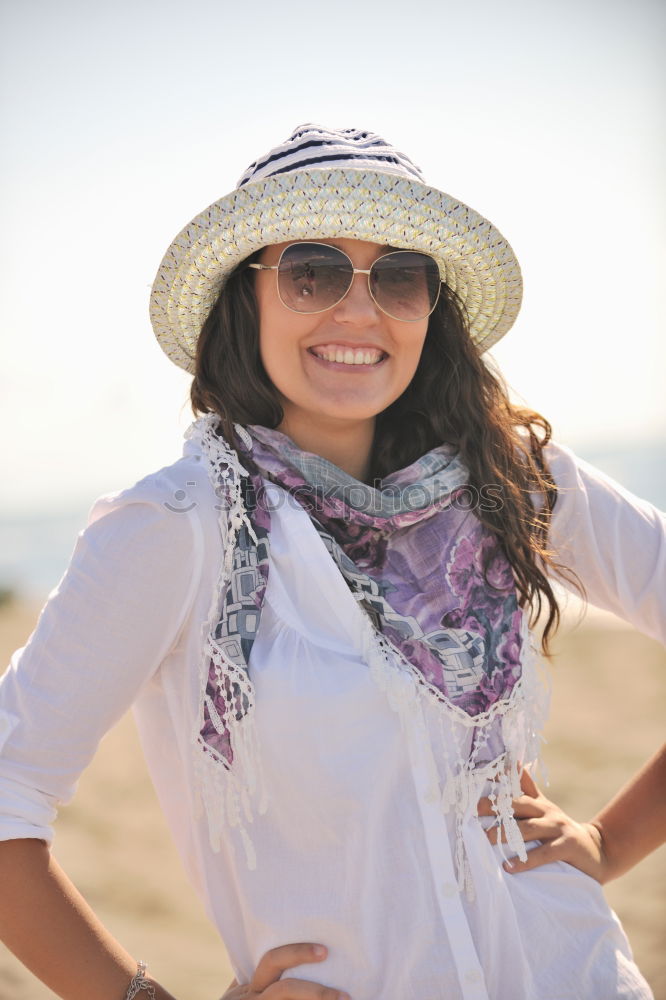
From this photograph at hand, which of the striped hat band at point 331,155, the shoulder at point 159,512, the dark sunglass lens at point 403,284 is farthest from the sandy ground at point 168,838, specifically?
the striped hat band at point 331,155

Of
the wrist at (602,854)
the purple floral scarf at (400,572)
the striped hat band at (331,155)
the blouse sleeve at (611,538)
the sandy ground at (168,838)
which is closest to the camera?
the purple floral scarf at (400,572)

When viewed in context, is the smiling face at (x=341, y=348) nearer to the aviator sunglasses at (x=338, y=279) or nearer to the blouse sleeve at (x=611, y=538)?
the aviator sunglasses at (x=338, y=279)

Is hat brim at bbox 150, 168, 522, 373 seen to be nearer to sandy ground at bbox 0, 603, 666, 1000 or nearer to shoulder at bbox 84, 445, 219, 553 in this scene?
shoulder at bbox 84, 445, 219, 553

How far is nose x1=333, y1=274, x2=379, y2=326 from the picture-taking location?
213 centimetres

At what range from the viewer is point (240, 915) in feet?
6.41

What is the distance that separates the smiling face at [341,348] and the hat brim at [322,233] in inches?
3.2

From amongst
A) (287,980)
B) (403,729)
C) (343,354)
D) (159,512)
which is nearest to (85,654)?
(159,512)

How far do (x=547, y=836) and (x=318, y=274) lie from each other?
4.43 ft

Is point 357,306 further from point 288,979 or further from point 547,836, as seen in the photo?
point 288,979

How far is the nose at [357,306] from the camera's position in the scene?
2127 millimetres

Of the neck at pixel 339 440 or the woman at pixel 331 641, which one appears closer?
the woman at pixel 331 641

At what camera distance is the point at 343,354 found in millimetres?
2150

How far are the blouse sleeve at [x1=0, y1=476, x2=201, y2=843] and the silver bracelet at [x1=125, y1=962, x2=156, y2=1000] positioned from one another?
0.33 m

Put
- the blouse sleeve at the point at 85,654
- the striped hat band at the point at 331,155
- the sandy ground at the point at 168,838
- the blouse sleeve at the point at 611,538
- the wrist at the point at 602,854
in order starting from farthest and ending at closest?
the sandy ground at the point at 168,838 < the blouse sleeve at the point at 611,538 < the wrist at the point at 602,854 < the striped hat band at the point at 331,155 < the blouse sleeve at the point at 85,654
